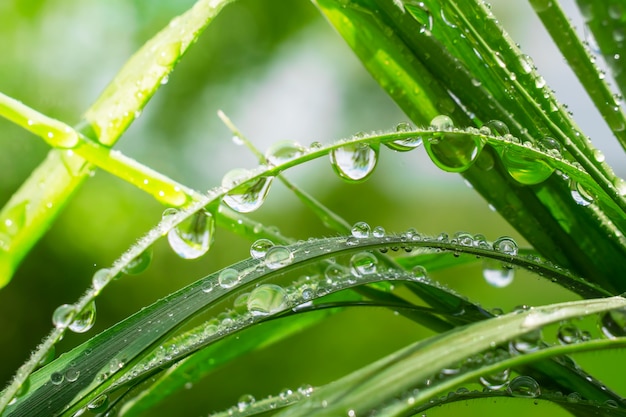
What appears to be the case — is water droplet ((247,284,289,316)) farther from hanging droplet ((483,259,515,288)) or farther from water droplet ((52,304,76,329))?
hanging droplet ((483,259,515,288))

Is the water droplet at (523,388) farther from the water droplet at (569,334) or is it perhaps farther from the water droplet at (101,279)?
the water droplet at (101,279)

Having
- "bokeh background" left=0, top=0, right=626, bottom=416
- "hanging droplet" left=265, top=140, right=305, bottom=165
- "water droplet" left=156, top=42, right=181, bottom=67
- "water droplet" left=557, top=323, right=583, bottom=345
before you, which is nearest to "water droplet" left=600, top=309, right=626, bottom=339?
"water droplet" left=557, top=323, right=583, bottom=345

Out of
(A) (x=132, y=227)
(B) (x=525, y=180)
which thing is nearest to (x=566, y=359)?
(B) (x=525, y=180)

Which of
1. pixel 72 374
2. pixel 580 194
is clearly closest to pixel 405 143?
pixel 580 194

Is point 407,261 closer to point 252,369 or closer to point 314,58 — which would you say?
point 252,369

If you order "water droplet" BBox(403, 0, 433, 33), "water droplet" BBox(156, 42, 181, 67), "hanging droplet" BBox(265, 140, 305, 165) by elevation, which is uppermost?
"water droplet" BBox(156, 42, 181, 67)

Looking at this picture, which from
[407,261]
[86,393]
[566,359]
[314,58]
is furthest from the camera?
[314,58]
